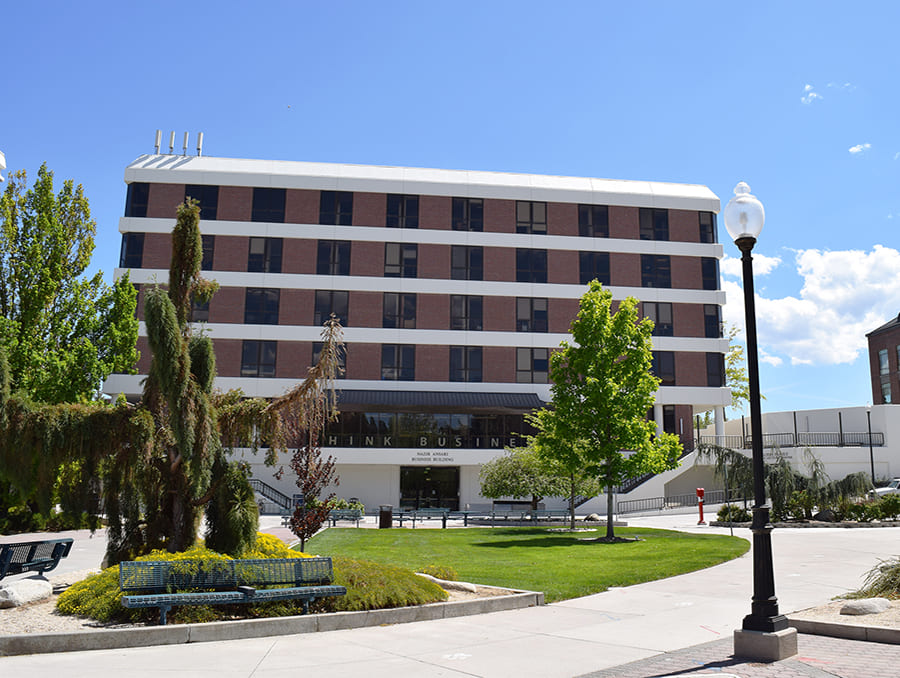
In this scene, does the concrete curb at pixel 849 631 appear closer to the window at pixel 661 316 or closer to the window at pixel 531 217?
the window at pixel 661 316

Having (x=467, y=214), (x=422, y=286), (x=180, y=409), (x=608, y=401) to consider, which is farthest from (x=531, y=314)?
(x=180, y=409)

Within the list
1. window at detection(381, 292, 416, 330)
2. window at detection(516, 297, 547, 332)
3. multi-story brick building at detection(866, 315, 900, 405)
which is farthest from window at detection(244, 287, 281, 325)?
multi-story brick building at detection(866, 315, 900, 405)

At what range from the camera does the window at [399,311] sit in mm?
46062

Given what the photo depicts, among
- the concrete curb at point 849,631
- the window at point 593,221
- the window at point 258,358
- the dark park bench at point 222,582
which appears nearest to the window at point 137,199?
the window at point 258,358

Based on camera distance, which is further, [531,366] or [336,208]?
[336,208]

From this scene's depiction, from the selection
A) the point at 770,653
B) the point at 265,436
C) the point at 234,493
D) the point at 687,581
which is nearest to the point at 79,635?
the point at 234,493

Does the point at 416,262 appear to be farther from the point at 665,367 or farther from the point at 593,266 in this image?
the point at 665,367

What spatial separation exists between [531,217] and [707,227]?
11793mm

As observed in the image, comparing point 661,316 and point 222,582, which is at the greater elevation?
point 661,316

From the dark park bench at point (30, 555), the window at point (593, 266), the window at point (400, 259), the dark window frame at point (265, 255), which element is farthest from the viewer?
the window at point (593, 266)

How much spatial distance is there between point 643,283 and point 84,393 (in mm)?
33813

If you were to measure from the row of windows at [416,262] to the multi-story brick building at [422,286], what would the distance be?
9 cm

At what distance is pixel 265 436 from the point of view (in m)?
13.7

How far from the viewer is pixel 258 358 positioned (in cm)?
4450
